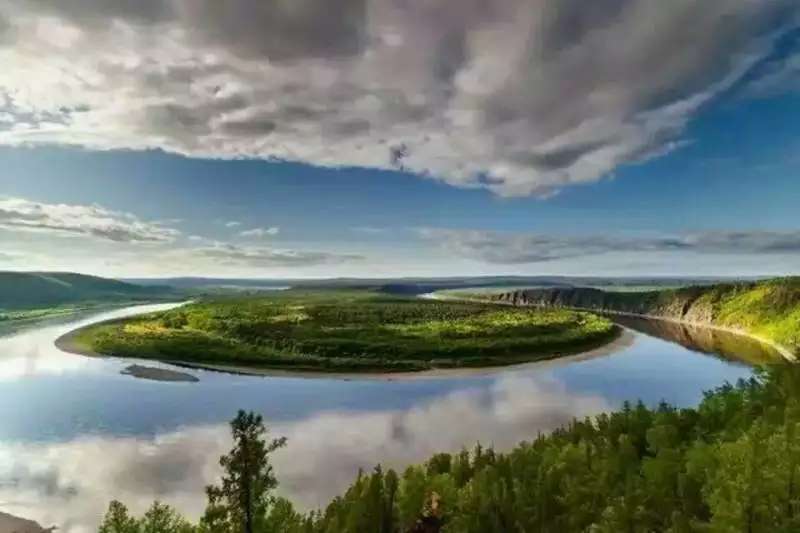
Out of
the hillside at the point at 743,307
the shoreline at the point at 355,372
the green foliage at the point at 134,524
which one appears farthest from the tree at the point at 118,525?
the hillside at the point at 743,307

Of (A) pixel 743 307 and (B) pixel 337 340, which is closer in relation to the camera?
(B) pixel 337 340

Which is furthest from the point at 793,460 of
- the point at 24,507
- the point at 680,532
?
the point at 24,507

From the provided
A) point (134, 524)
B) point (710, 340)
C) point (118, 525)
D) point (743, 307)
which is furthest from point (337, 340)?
point (743, 307)

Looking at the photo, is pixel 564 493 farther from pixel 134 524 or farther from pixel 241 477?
pixel 134 524

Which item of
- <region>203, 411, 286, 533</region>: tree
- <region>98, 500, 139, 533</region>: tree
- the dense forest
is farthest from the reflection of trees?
<region>98, 500, 139, 533</region>: tree

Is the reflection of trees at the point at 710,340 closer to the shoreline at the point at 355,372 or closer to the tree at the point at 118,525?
the shoreline at the point at 355,372

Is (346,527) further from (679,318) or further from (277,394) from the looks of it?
(679,318)

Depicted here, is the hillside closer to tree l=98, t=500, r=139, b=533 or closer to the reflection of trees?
the reflection of trees
